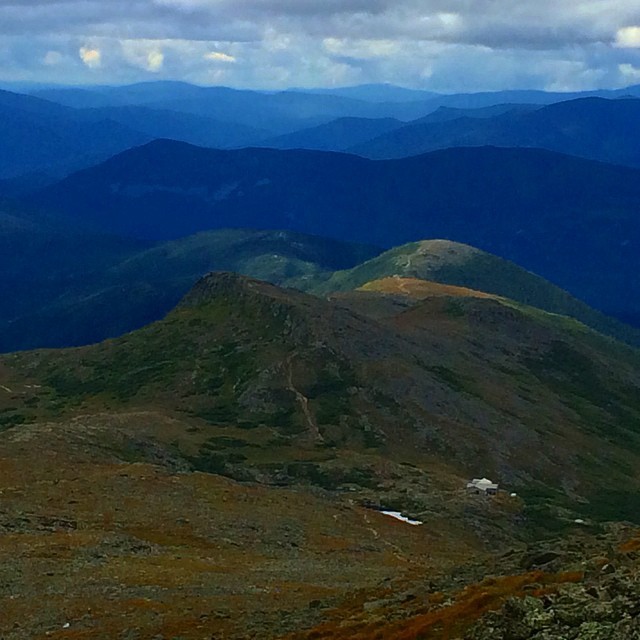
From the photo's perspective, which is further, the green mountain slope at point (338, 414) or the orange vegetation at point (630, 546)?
the green mountain slope at point (338, 414)

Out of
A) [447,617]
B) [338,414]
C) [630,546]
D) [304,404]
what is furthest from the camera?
[304,404]

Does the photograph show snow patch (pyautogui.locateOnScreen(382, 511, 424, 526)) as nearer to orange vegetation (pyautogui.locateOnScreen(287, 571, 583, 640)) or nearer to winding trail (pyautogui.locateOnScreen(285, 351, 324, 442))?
winding trail (pyautogui.locateOnScreen(285, 351, 324, 442))

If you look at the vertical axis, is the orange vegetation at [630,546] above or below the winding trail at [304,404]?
above

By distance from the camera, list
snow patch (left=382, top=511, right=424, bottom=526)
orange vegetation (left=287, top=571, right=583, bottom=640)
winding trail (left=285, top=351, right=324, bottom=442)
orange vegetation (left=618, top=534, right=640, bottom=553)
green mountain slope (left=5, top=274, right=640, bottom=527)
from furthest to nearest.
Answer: winding trail (left=285, top=351, right=324, bottom=442) → green mountain slope (left=5, top=274, right=640, bottom=527) → snow patch (left=382, top=511, right=424, bottom=526) → orange vegetation (left=618, top=534, right=640, bottom=553) → orange vegetation (left=287, top=571, right=583, bottom=640)

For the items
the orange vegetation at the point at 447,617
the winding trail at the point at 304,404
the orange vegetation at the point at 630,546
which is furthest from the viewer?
the winding trail at the point at 304,404

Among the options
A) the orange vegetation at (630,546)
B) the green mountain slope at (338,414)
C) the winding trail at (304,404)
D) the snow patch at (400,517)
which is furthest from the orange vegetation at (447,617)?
the winding trail at (304,404)

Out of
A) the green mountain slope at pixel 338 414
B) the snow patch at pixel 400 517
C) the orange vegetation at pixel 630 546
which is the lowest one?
the green mountain slope at pixel 338 414

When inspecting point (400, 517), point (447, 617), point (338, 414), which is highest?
point (447, 617)

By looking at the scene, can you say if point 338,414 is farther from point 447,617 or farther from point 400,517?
point 447,617

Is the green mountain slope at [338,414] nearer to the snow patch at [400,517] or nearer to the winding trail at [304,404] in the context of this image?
the winding trail at [304,404]

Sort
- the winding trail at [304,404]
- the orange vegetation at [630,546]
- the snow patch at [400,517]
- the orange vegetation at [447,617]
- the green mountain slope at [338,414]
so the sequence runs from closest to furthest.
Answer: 1. the orange vegetation at [447,617]
2. the orange vegetation at [630,546]
3. the snow patch at [400,517]
4. the green mountain slope at [338,414]
5. the winding trail at [304,404]

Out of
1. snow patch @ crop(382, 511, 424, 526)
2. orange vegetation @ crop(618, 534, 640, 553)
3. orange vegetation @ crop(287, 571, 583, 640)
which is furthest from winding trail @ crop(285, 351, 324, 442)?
orange vegetation @ crop(287, 571, 583, 640)

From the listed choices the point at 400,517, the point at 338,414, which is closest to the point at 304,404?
the point at 338,414
